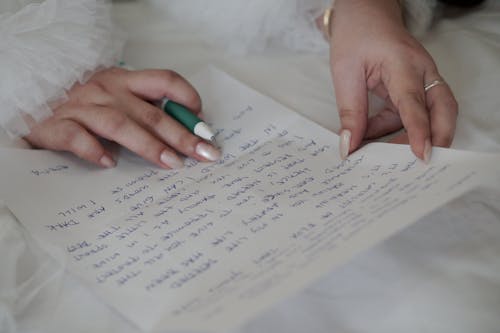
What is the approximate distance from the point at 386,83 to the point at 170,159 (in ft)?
0.81

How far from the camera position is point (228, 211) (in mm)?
472

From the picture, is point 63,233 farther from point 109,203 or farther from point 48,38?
point 48,38

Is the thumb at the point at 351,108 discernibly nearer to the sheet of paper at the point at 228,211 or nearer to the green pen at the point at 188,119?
the sheet of paper at the point at 228,211

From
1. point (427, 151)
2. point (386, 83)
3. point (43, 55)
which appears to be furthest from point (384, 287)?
point (43, 55)

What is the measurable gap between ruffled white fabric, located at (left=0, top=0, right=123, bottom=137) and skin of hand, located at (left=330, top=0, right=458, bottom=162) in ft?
0.99

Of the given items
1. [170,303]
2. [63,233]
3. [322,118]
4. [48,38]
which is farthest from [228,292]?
[48,38]

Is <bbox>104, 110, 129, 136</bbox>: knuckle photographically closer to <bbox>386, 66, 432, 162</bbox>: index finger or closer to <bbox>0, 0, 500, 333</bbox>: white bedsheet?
<bbox>0, 0, 500, 333</bbox>: white bedsheet

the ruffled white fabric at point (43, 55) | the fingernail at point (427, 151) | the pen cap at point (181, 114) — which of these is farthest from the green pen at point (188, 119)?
the fingernail at point (427, 151)

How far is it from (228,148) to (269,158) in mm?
55

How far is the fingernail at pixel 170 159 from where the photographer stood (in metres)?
0.55

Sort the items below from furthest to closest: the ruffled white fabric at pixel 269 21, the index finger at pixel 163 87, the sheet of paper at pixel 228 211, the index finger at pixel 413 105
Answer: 1. the ruffled white fabric at pixel 269 21
2. the index finger at pixel 163 87
3. the index finger at pixel 413 105
4. the sheet of paper at pixel 228 211

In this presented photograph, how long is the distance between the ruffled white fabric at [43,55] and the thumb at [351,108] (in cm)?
30

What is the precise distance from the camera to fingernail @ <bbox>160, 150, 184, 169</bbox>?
55 centimetres

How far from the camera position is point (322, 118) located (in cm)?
62
